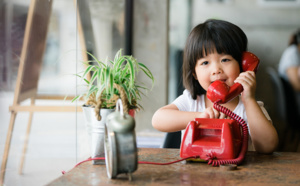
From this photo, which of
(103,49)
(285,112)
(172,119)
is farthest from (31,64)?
(285,112)

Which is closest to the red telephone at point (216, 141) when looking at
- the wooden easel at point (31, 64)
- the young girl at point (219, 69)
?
the young girl at point (219, 69)

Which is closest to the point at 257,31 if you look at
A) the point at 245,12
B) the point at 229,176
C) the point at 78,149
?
the point at 245,12

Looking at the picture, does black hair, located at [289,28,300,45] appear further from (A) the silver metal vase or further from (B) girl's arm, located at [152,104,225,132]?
(A) the silver metal vase

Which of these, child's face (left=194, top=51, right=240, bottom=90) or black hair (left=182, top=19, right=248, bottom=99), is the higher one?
black hair (left=182, top=19, right=248, bottom=99)

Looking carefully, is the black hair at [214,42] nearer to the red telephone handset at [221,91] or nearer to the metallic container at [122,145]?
the red telephone handset at [221,91]

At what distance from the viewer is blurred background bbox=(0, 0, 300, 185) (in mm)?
1376

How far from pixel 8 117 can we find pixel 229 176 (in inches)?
34.5

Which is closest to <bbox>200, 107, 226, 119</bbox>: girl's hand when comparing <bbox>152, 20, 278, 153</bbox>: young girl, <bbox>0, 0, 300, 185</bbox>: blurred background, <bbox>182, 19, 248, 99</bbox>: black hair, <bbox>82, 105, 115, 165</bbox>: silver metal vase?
<bbox>152, 20, 278, 153</bbox>: young girl

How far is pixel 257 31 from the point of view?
345cm

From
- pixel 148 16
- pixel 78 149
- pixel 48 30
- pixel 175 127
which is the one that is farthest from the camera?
pixel 148 16

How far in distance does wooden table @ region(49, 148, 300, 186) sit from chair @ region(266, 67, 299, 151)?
8.40ft

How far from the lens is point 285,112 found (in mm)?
3465

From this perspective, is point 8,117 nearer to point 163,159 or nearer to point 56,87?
point 56,87

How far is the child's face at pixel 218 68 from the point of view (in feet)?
4.30
